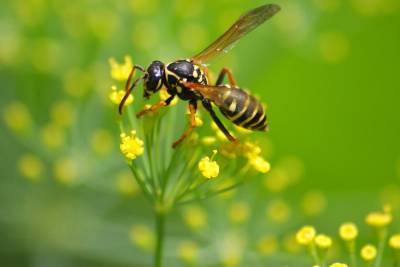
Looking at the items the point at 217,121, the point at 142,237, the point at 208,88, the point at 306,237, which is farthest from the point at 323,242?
the point at 142,237

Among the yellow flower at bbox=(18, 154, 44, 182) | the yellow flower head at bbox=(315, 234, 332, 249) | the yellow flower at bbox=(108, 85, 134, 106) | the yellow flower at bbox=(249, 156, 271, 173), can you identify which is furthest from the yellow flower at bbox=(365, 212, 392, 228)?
the yellow flower at bbox=(18, 154, 44, 182)

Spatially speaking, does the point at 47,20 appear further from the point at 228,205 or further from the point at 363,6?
the point at 363,6

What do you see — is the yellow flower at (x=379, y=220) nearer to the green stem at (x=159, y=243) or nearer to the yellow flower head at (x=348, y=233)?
the yellow flower head at (x=348, y=233)

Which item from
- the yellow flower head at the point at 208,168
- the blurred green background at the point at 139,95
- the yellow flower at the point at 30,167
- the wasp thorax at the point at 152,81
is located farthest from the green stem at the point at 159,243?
the yellow flower at the point at 30,167

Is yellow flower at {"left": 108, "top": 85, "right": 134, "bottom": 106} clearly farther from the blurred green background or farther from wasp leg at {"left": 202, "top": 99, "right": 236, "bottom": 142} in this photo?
the blurred green background

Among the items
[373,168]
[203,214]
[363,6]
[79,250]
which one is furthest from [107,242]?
[363,6]

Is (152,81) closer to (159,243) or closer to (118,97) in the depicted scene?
(118,97)
